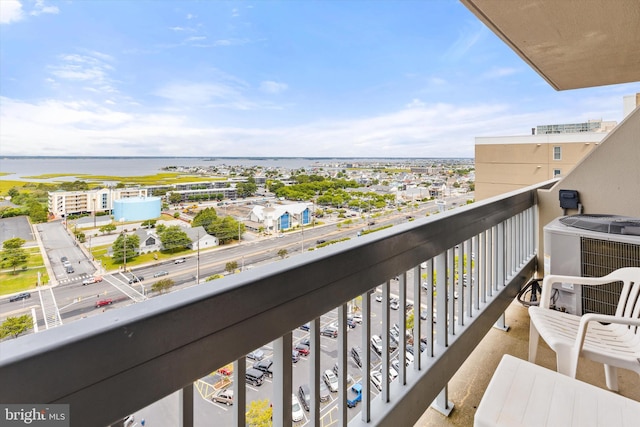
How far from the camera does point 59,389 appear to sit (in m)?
0.45

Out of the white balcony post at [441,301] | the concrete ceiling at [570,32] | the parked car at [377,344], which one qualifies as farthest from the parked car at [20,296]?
the concrete ceiling at [570,32]

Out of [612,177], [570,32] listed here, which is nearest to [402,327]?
[570,32]

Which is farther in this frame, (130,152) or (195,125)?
(195,125)

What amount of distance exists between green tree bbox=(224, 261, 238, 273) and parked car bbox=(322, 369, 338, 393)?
0.45 m

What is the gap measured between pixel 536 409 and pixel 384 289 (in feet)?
1.94

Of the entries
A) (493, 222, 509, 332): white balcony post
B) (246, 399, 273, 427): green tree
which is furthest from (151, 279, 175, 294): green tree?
(493, 222, 509, 332): white balcony post

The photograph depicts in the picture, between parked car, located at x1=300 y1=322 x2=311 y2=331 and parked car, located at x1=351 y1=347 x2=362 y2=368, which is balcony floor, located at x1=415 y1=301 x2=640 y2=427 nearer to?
parked car, located at x1=351 y1=347 x2=362 y2=368

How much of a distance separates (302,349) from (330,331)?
13 cm

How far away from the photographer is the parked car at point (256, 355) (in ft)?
2.48

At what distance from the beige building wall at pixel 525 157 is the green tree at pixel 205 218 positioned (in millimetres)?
3419

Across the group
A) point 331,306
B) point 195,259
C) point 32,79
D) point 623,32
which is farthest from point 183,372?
point 623,32

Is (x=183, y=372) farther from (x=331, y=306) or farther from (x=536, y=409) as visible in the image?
(x=536, y=409)

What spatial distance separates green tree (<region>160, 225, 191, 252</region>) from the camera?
32.6 inches

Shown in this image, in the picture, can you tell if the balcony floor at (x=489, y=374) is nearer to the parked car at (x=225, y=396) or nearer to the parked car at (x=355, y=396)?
the parked car at (x=355, y=396)
